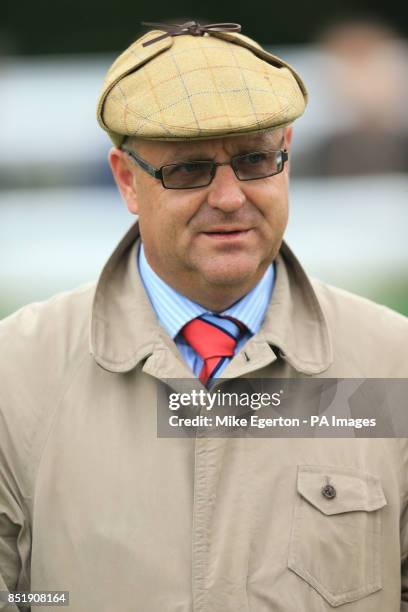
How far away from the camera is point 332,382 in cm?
270

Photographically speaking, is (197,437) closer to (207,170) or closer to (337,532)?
(337,532)

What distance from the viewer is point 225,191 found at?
2.55 m

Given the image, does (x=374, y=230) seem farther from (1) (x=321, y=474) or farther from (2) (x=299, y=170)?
(1) (x=321, y=474)

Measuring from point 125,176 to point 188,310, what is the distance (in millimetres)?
393

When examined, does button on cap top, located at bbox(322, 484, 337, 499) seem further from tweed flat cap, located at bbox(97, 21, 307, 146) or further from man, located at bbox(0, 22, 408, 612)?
tweed flat cap, located at bbox(97, 21, 307, 146)

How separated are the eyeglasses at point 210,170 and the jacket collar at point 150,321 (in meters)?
0.31

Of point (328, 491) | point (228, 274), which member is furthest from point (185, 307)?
point (328, 491)

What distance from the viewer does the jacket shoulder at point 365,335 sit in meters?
2.73

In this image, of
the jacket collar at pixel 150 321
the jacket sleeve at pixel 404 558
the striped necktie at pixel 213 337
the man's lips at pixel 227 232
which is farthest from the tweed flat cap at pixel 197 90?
the jacket sleeve at pixel 404 558

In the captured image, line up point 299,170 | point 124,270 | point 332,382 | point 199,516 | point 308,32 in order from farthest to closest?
1. point 308,32
2. point 299,170
3. point 124,270
4. point 332,382
5. point 199,516

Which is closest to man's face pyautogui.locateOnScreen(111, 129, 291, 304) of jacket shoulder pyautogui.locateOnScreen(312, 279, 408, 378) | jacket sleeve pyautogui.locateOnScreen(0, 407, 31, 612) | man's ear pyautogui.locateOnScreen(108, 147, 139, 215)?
man's ear pyautogui.locateOnScreen(108, 147, 139, 215)

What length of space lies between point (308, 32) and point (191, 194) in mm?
4016

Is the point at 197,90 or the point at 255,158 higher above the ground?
the point at 197,90

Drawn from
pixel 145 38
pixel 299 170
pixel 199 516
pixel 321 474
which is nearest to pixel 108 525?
pixel 199 516
